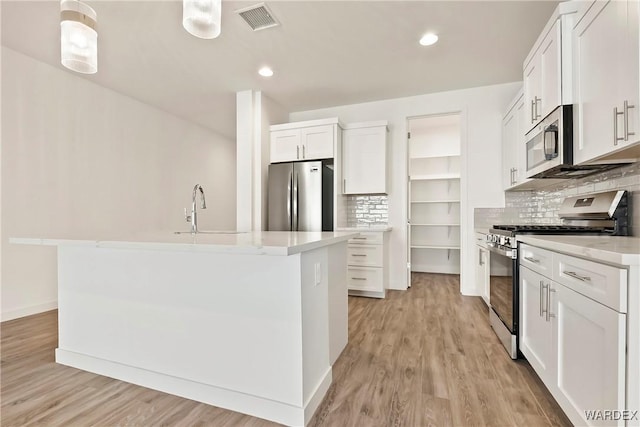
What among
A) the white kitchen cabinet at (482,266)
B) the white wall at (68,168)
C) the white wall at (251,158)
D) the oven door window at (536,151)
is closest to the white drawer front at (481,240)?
the white kitchen cabinet at (482,266)

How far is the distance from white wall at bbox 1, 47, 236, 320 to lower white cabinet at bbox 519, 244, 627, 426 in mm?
2719

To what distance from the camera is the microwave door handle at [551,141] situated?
202cm

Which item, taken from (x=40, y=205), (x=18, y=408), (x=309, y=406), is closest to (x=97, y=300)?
(x=18, y=408)

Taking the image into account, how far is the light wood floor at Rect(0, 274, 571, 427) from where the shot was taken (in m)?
1.50

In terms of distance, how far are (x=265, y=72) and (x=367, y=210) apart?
2.31 metres

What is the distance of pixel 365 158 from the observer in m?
4.18

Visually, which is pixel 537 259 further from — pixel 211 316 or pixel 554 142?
pixel 211 316

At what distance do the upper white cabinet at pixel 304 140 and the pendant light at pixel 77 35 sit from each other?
2664 millimetres

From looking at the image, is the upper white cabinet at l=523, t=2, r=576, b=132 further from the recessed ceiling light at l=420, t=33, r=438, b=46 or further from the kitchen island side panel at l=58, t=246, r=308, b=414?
the kitchen island side panel at l=58, t=246, r=308, b=414

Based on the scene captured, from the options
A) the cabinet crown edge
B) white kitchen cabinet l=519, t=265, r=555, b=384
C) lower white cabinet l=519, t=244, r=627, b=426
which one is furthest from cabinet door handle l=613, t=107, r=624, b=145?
the cabinet crown edge

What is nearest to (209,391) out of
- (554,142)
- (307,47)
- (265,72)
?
(554,142)

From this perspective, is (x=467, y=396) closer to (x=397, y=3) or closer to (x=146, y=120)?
(x=397, y=3)

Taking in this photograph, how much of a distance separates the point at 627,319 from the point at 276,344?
1.37 m

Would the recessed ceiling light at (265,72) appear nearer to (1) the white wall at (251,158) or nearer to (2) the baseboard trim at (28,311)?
(1) the white wall at (251,158)
